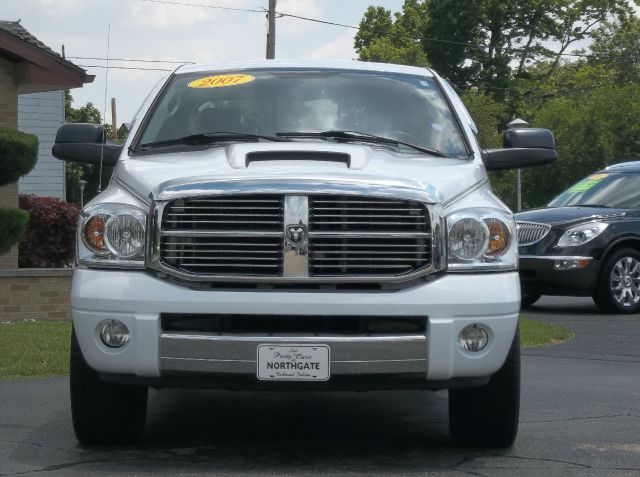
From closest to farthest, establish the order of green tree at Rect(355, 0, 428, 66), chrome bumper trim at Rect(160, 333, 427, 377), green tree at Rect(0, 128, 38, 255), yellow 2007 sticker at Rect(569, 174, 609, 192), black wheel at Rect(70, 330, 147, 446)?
chrome bumper trim at Rect(160, 333, 427, 377)
black wheel at Rect(70, 330, 147, 446)
green tree at Rect(0, 128, 38, 255)
yellow 2007 sticker at Rect(569, 174, 609, 192)
green tree at Rect(355, 0, 428, 66)

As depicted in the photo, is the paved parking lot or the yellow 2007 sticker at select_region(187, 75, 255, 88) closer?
the paved parking lot

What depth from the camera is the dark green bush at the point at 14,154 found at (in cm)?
1570

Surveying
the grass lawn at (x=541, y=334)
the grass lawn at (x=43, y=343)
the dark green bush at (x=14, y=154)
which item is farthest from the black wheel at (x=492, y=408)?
the dark green bush at (x=14, y=154)

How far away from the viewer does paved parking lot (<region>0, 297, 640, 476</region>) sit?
6.22m

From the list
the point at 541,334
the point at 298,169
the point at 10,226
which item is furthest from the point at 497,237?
the point at 10,226

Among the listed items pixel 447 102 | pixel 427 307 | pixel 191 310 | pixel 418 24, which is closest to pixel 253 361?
pixel 191 310

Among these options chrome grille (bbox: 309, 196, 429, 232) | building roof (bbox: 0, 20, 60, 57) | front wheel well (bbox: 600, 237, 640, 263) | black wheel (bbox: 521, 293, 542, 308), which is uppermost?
building roof (bbox: 0, 20, 60, 57)

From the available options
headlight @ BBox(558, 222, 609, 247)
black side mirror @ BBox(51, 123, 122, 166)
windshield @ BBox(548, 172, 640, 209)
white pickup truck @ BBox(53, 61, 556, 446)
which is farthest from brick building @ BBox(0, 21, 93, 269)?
white pickup truck @ BBox(53, 61, 556, 446)

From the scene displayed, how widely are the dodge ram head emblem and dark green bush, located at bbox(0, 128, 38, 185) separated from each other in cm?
1021

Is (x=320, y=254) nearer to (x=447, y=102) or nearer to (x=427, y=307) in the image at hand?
(x=427, y=307)

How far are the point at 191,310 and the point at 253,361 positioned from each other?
0.34m

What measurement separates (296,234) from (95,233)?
932mm

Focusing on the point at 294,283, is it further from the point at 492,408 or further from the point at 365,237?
the point at 492,408

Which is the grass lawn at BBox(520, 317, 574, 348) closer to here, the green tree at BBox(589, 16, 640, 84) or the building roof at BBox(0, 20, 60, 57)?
the building roof at BBox(0, 20, 60, 57)
